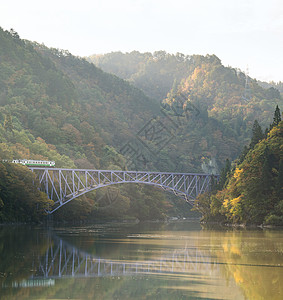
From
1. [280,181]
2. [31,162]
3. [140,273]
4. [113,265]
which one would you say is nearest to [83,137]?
[31,162]

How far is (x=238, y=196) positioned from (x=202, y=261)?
51.6 meters

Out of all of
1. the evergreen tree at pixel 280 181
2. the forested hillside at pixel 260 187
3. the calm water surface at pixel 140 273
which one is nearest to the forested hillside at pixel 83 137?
the forested hillside at pixel 260 187

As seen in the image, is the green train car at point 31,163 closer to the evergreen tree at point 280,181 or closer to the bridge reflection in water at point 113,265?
the evergreen tree at point 280,181

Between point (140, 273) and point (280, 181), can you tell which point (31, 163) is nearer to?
point (280, 181)

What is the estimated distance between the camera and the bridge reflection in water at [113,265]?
24578 millimetres

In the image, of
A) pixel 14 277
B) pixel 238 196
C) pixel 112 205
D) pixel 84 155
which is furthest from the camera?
pixel 84 155

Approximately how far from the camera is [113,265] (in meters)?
27.3

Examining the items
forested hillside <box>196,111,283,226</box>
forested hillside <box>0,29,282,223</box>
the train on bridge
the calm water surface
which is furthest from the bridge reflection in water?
forested hillside <box>0,29,282,223</box>

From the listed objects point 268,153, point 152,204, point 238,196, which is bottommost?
point 152,204

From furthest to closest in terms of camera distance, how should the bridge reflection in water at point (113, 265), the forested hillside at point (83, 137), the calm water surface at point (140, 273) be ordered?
the forested hillside at point (83, 137)
the bridge reflection in water at point (113, 265)
the calm water surface at point (140, 273)

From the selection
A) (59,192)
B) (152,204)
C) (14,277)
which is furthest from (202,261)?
(152,204)

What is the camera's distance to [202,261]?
29.4 metres

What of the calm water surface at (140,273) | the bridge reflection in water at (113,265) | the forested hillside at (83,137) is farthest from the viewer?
the forested hillside at (83,137)

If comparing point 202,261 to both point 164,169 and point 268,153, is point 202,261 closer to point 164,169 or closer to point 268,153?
point 268,153
